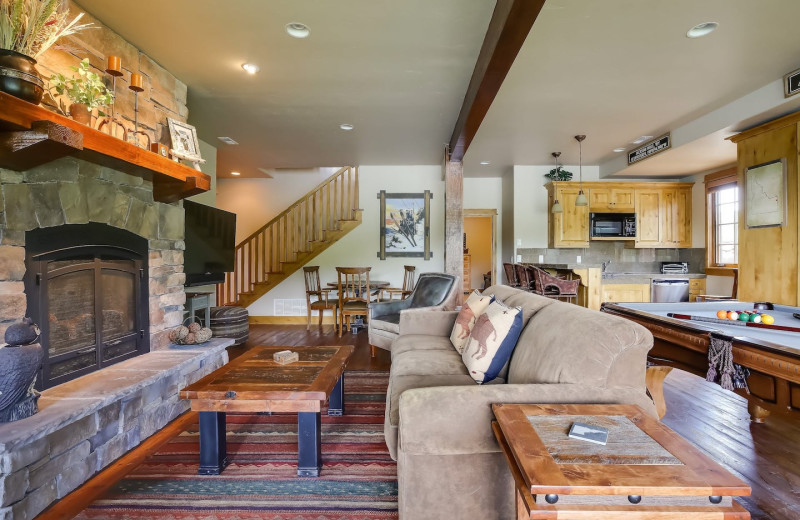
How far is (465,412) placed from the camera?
1.41 meters

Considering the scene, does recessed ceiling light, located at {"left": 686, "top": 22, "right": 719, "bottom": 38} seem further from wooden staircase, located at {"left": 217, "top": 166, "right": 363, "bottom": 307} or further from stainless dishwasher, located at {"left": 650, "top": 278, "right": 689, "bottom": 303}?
wooden staircase, located at {"left": 217, "top": 166, "right": 363, "bottom": 307}

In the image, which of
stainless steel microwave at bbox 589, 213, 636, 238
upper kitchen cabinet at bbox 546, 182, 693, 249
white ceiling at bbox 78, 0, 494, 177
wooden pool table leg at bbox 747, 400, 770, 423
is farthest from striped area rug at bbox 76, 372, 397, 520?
stainless steel microwave at bbox 589, 213, 636, 238

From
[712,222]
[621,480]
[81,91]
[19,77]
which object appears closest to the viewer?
[621,480]

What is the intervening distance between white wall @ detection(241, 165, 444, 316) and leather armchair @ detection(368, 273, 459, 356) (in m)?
2.44

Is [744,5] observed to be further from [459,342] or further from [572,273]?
[572,273]

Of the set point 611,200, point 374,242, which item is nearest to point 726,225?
point 611,200

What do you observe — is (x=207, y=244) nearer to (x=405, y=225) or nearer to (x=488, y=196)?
(x=405, y=225)

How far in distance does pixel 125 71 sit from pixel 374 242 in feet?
14.5

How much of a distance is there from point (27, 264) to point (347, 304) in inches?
143

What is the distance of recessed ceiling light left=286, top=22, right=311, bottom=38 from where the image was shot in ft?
8.51

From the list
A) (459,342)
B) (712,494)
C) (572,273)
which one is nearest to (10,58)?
(459,342)

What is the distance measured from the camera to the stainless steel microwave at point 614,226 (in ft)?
20.9

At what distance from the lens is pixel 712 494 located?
854 mm

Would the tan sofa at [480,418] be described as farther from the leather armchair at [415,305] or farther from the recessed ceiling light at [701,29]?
the recessed ceiling light at [701,29]
